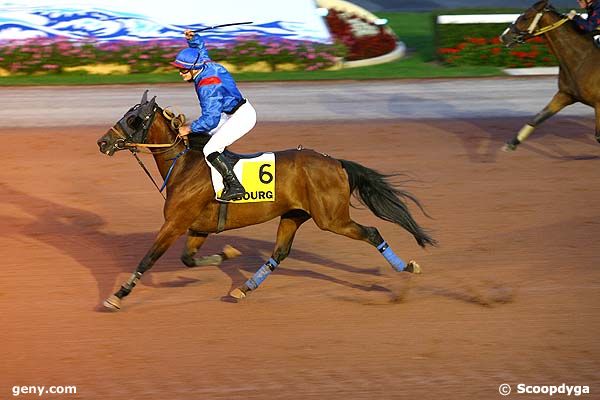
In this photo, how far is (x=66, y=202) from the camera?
1118 cm

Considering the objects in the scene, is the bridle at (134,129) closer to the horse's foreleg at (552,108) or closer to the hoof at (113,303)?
the hoof at (113,303)

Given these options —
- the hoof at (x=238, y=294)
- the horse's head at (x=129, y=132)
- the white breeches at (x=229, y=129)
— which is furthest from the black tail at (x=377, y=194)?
the horse's head at (x=129, y=132)

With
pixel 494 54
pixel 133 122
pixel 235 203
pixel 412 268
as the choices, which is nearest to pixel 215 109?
pixel 133 122

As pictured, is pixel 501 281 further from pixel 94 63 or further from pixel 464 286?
pixel 94 63

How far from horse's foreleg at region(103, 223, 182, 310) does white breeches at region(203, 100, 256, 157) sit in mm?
674

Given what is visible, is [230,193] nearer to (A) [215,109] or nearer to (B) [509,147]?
(A) [215,109]

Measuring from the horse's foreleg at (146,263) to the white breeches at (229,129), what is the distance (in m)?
0.67

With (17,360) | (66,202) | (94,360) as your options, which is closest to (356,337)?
(94,360)

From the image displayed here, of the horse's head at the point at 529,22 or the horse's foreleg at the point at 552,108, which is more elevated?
the horse's head at the point at 529,22

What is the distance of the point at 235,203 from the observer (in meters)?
8.01

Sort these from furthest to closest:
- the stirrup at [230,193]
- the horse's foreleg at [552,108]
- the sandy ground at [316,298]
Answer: the horse's foreleg at [552,108], the stirrup at [230,193], the sandy ground at [316,298]

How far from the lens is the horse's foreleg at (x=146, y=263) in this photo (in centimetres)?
779

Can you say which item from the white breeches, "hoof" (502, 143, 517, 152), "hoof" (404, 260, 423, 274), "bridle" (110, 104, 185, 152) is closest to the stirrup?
the white breeches

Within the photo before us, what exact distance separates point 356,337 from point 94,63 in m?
12.9
